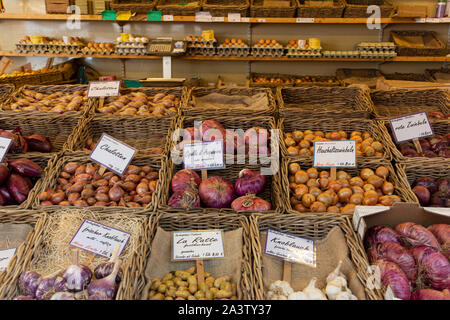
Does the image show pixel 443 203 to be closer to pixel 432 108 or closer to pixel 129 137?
pixel 432 108

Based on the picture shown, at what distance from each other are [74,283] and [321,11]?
4.05m

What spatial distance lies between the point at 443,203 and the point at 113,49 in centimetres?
406

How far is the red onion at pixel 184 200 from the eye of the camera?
1576mm

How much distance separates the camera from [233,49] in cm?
430

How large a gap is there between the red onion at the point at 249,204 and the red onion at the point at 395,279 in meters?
0.54

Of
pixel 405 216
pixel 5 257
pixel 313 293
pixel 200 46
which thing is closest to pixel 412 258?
pixel 405 216

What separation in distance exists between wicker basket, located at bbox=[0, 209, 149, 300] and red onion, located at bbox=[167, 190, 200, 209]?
0.53 feet

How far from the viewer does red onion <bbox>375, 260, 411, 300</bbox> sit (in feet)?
3.80

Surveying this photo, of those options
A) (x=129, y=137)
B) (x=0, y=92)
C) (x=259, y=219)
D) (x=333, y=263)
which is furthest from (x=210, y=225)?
(x=0, y=92)

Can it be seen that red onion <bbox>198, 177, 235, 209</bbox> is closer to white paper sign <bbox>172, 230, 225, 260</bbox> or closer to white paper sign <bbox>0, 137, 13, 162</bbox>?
white paper sign <bbox>172, 230, 225, 260</bbox>

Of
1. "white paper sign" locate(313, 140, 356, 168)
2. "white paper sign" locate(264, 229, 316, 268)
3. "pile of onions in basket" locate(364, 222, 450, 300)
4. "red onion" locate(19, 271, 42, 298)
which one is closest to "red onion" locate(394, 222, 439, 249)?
"pile of onions in basket" locate(364, 222, 450, 300)

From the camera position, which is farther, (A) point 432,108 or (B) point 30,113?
Answer: (A) point 432,108

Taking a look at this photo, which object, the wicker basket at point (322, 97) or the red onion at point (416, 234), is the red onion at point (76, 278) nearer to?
the red onion at point (416, 234)
